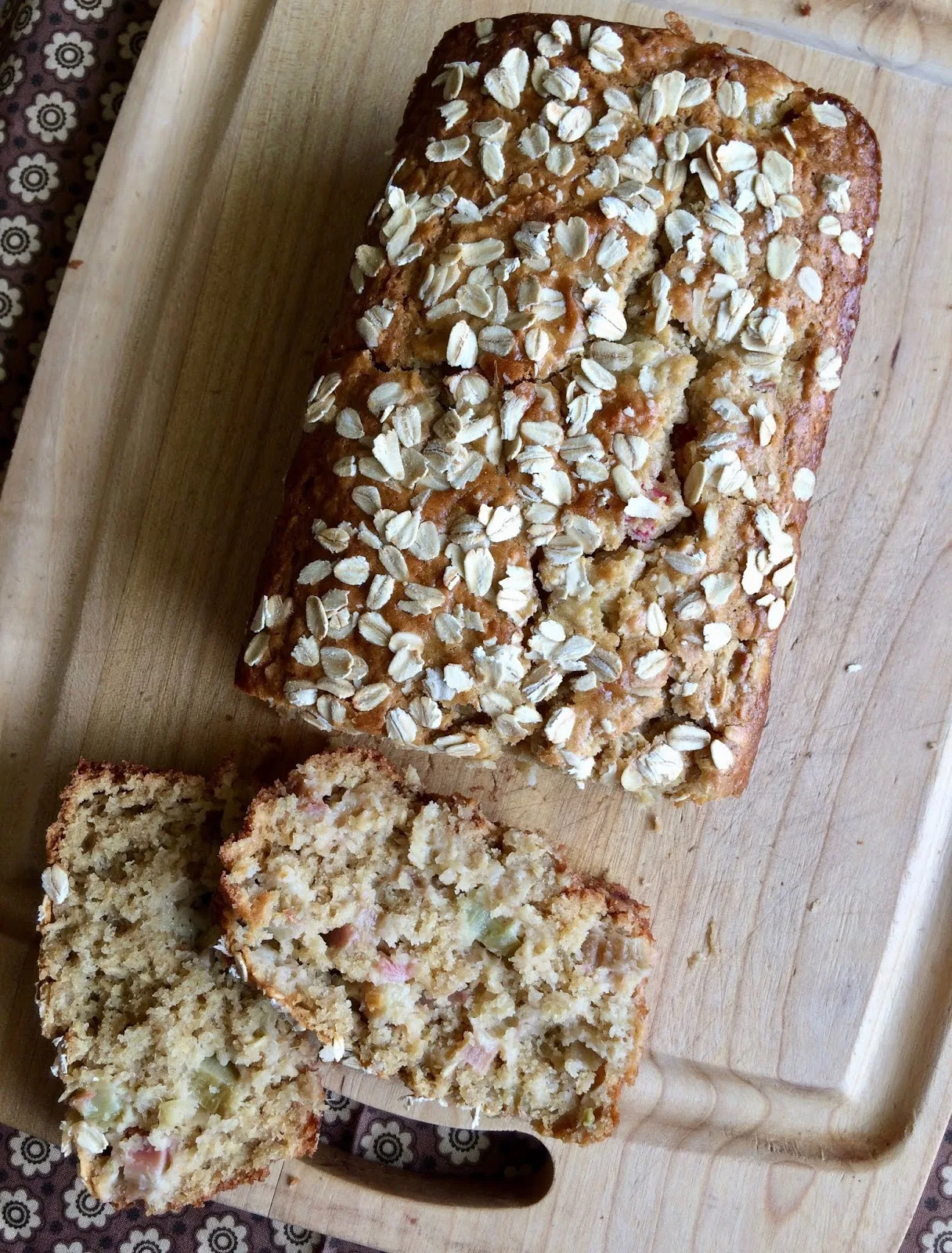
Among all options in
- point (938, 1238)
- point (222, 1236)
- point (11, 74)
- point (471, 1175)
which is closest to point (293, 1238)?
point (222, 1236)

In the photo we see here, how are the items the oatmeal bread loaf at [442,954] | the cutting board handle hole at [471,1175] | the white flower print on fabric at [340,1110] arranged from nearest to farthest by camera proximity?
1. the oatmeal bread loaf at [442,954]
2. the cutting board handle hole at [471,1175]
3. the white flower print on fabric at [340,1110]

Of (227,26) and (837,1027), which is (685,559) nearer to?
(837,1027)

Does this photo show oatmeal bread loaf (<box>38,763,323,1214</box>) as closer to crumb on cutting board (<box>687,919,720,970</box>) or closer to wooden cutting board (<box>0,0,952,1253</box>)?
wooden cutting board (<box>0,0,952,1253</box>)

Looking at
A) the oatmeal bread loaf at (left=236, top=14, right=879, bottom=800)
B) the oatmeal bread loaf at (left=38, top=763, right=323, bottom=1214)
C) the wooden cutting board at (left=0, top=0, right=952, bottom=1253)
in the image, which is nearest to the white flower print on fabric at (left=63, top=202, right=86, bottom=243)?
the wooden cutting board at (left=0, top=0, right=952, bottom=1253)

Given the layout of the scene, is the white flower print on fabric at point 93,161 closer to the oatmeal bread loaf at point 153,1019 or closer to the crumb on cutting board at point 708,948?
the oatmeal bread loaf at point 153,1019

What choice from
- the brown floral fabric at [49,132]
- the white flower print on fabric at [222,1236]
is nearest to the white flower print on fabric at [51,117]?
the brown floral fabric at [49,132]

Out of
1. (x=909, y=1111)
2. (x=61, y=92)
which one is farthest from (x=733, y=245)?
(x=909, y=1111)

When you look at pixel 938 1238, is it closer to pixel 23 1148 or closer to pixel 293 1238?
pixel 293 1238
